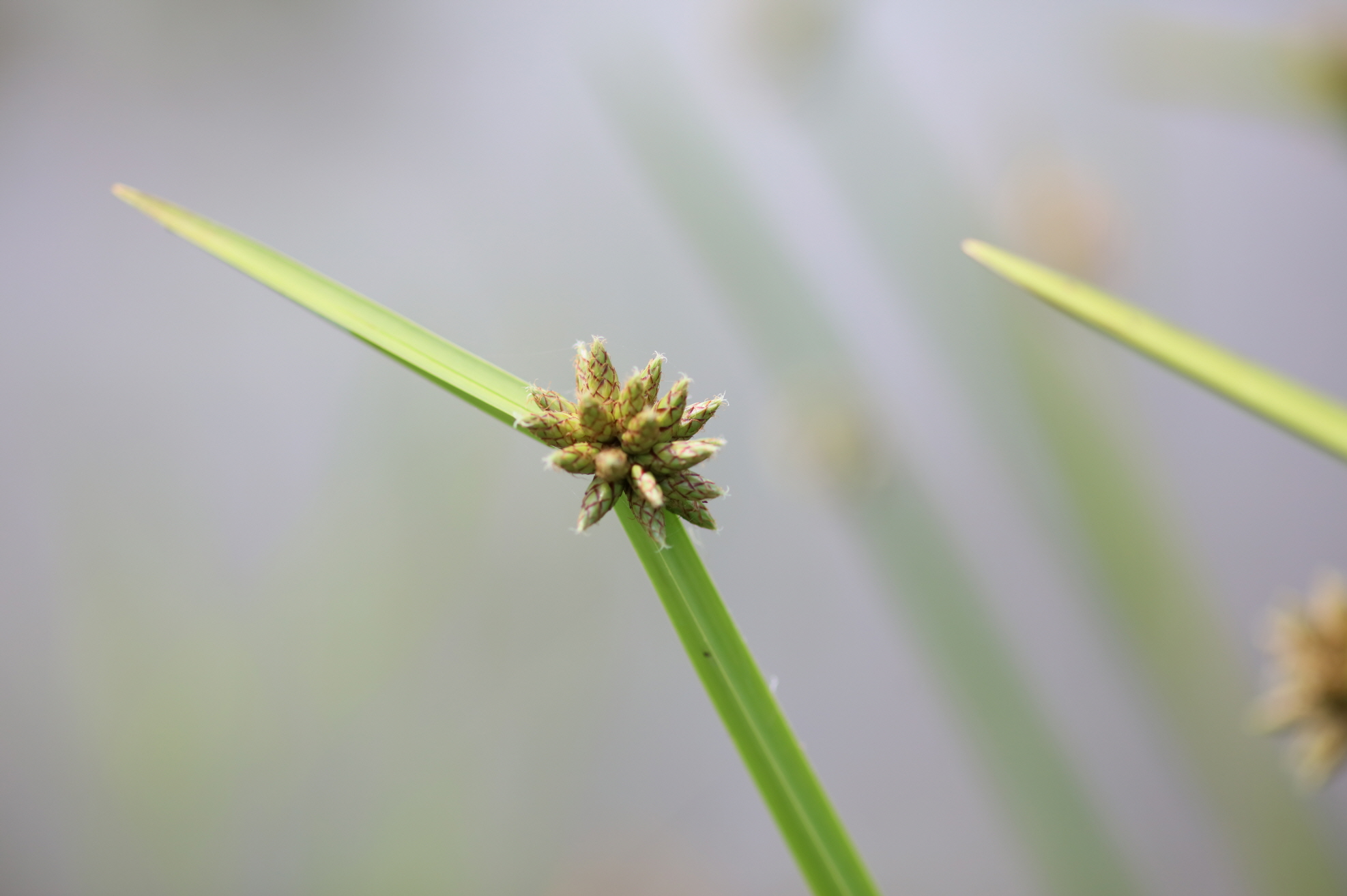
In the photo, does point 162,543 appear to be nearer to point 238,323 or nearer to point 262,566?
point 262,566

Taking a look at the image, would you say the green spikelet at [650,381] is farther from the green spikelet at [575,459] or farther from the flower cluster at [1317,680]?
the flower cluster at [1317,680]

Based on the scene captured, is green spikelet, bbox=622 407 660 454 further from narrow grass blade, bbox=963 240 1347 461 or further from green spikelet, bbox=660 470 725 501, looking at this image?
narrow grass blade, bbox=963 240 1347 461

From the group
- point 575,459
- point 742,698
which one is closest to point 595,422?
point 575,459

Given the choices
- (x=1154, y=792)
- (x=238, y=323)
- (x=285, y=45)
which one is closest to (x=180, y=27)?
(x=285, y=45)

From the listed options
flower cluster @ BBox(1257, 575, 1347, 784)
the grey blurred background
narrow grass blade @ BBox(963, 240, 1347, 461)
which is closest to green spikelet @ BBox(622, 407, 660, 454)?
narrow grass blade @ BBox(963, 240, 1347, 461)

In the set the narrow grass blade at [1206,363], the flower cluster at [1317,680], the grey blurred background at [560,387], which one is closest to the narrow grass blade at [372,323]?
the narrow grass blade at [1206,363]
